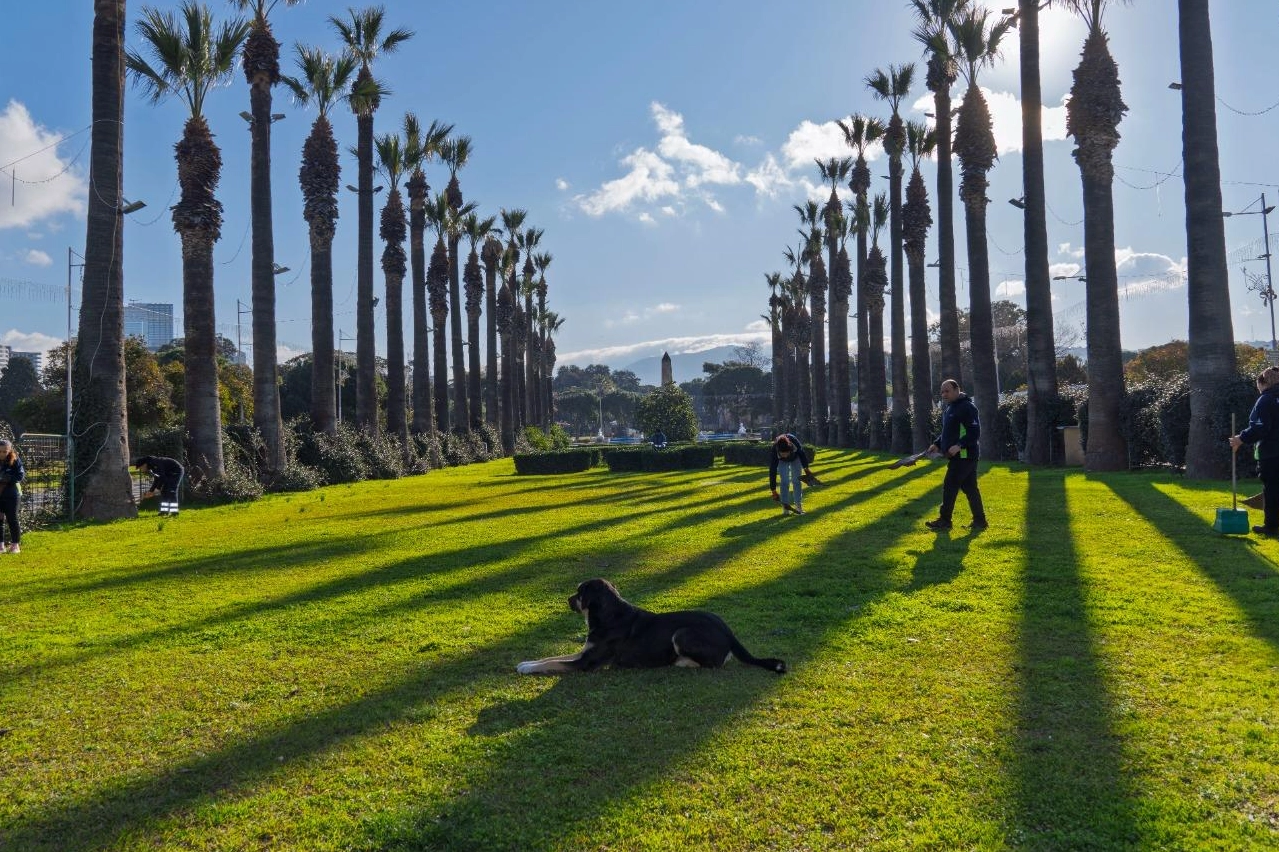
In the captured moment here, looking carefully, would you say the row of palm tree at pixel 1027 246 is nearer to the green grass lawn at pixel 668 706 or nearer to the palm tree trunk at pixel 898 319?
the palm tree trunk at pixel 898 319

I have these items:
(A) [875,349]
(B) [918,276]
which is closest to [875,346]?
(A) [875,349]

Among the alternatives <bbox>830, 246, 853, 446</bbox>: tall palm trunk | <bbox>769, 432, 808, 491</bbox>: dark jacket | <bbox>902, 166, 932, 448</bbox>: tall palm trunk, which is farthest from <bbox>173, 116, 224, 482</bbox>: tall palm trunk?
<bbox>830, 246, 853, 446</bbox>: tall palm trunk

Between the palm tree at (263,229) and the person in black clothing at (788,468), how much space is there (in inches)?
690

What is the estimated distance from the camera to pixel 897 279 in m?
41.8

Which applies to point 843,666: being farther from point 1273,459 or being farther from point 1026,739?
point 1273,459

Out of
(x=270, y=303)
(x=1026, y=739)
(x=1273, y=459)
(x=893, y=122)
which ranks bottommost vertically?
(x=1026, y=739)

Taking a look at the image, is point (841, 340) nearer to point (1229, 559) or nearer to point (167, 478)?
point (167, 478)

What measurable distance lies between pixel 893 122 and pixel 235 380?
50054 mm

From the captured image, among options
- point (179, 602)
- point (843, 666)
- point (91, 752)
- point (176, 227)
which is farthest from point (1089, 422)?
point (176, 227)

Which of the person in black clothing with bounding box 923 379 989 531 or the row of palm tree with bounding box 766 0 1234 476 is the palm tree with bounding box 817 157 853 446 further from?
the person in black clothing with bounding box 923 379 989 531

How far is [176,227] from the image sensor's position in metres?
22.8

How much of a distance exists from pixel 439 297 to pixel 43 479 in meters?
31.8

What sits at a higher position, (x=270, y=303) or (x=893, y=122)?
(x=893, y=122)

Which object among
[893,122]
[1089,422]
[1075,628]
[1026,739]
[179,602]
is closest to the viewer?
[1026,739]
